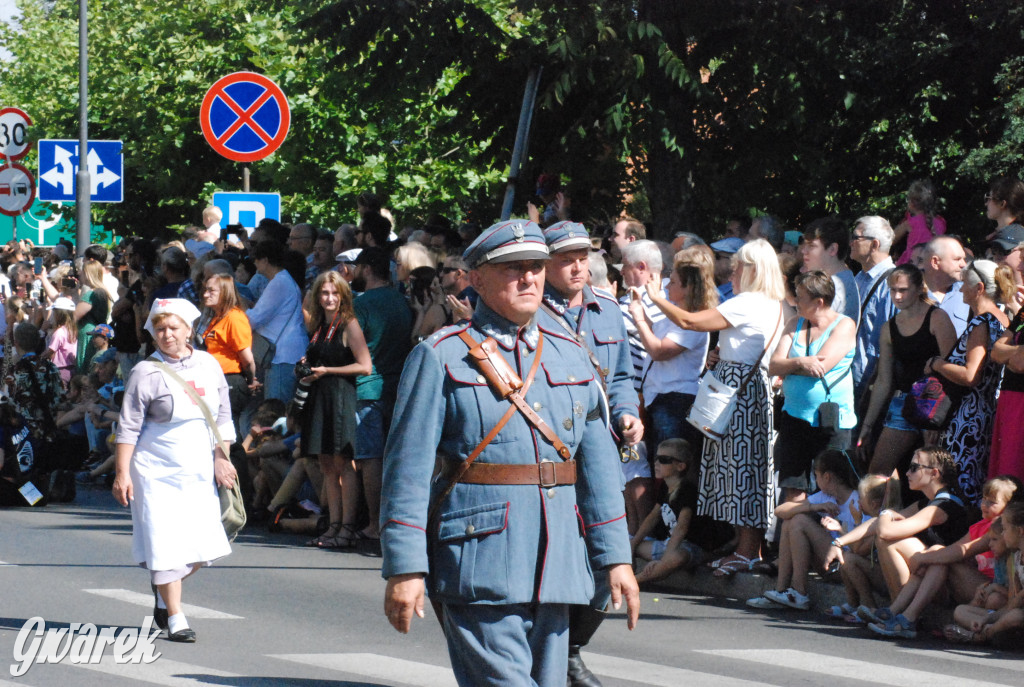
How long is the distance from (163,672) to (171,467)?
4.76ft

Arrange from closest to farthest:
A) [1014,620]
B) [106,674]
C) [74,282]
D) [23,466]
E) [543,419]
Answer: [543,419] < [106,674] < [1014,620] < [23,466] < [74,282]

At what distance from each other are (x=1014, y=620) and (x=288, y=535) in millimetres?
6320

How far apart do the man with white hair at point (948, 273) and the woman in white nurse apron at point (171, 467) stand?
4693 millimetres

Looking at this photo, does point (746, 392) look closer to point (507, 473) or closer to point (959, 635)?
point (959, 635)

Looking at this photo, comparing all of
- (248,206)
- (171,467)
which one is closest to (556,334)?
(171,467)

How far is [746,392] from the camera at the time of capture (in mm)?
10570

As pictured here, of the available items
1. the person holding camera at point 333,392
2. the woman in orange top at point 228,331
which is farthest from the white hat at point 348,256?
the person holding camera at point 333,392

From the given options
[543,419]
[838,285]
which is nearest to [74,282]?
[838,285]

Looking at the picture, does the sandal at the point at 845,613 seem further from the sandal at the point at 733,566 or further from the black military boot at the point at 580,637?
the black military boot at the point at 580,637

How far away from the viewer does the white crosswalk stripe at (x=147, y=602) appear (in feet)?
30.6

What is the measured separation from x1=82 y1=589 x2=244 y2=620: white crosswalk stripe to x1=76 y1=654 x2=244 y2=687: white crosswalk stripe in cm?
127

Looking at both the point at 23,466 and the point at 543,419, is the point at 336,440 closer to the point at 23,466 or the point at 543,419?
the point at 23,466

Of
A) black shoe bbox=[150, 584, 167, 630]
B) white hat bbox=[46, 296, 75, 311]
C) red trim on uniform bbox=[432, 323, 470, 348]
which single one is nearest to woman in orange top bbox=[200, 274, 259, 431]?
black shoe bbox=[150, 584, 167, 630]

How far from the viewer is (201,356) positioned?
29.8 feet
